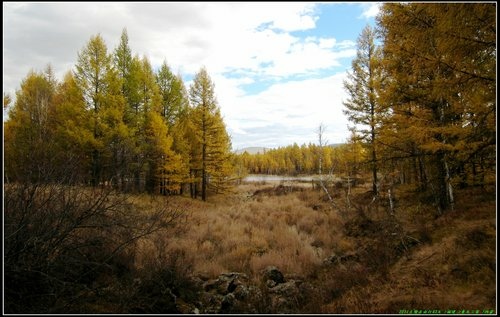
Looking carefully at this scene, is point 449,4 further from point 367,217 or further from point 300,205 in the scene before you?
point 300,205

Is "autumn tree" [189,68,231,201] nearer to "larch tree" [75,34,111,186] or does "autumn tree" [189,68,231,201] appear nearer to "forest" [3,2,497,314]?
"larch tree" [75,34,111,186]

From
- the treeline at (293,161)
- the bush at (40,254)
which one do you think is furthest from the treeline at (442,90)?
the treeline at (293,161)

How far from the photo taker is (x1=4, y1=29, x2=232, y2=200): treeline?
→ 2077 centimetres

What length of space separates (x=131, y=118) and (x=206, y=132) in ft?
21.1

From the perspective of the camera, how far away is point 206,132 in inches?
1048

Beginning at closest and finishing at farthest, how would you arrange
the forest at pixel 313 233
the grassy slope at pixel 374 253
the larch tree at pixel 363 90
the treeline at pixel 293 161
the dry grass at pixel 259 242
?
the forest at pixel 313 233
the grassy slope at pixel 374 253
the dry grass at pixel 259 242
the larch tree at pixel 363 90
the treeline at pixel 293 161

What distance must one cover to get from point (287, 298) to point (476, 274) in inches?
156

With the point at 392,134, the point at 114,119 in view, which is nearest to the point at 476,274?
the point at 392,134

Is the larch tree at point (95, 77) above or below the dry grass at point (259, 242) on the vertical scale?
above

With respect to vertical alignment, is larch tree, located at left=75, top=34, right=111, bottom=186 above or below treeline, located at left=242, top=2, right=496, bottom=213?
above

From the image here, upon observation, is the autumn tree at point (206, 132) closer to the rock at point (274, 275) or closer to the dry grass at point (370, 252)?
the dry grass at point (370, 252)

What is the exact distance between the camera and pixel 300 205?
70.0 ft

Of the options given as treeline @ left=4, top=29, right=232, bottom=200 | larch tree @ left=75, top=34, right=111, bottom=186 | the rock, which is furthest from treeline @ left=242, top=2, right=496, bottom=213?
larch tree @ left=75, top=34, right=111, bottom=186

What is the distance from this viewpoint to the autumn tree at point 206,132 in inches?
1020
